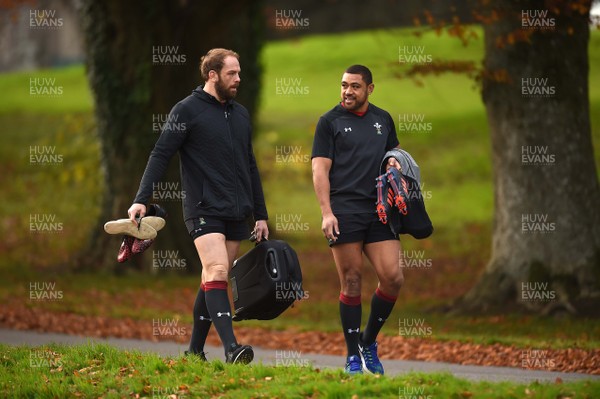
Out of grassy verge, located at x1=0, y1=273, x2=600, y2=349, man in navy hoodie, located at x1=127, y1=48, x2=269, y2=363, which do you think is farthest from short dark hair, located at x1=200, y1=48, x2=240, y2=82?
grassy verge, located at x1=0, y1=273, x2=600, y2=349

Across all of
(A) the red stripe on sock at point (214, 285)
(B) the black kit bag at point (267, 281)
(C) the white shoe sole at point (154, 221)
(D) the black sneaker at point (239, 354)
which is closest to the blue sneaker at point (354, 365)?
(B) the black kit bag at point (267, 281)

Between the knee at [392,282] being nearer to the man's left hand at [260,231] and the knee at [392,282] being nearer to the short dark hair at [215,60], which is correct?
the man's left hand at [260,231]

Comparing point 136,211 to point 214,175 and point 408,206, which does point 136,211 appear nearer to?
point 214,175

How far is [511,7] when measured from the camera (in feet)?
44.0

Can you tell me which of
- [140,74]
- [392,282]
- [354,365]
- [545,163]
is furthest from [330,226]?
[140,74]

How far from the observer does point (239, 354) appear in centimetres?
802

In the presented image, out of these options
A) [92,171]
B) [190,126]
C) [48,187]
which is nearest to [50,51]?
[48,187]

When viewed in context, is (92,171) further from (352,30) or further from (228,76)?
(352,30)

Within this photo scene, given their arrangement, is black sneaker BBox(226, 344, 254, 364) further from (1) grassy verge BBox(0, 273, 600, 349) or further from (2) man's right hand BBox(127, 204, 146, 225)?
(1) grassy verge BBox(0, 273, 600, 349)

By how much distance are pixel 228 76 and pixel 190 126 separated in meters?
0.48

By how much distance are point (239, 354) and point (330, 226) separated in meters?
1.18

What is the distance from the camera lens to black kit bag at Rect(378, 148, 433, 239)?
8227 millimetres

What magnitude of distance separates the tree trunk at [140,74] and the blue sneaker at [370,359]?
392 inches

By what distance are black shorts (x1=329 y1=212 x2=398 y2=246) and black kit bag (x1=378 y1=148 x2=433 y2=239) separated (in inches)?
3.1
